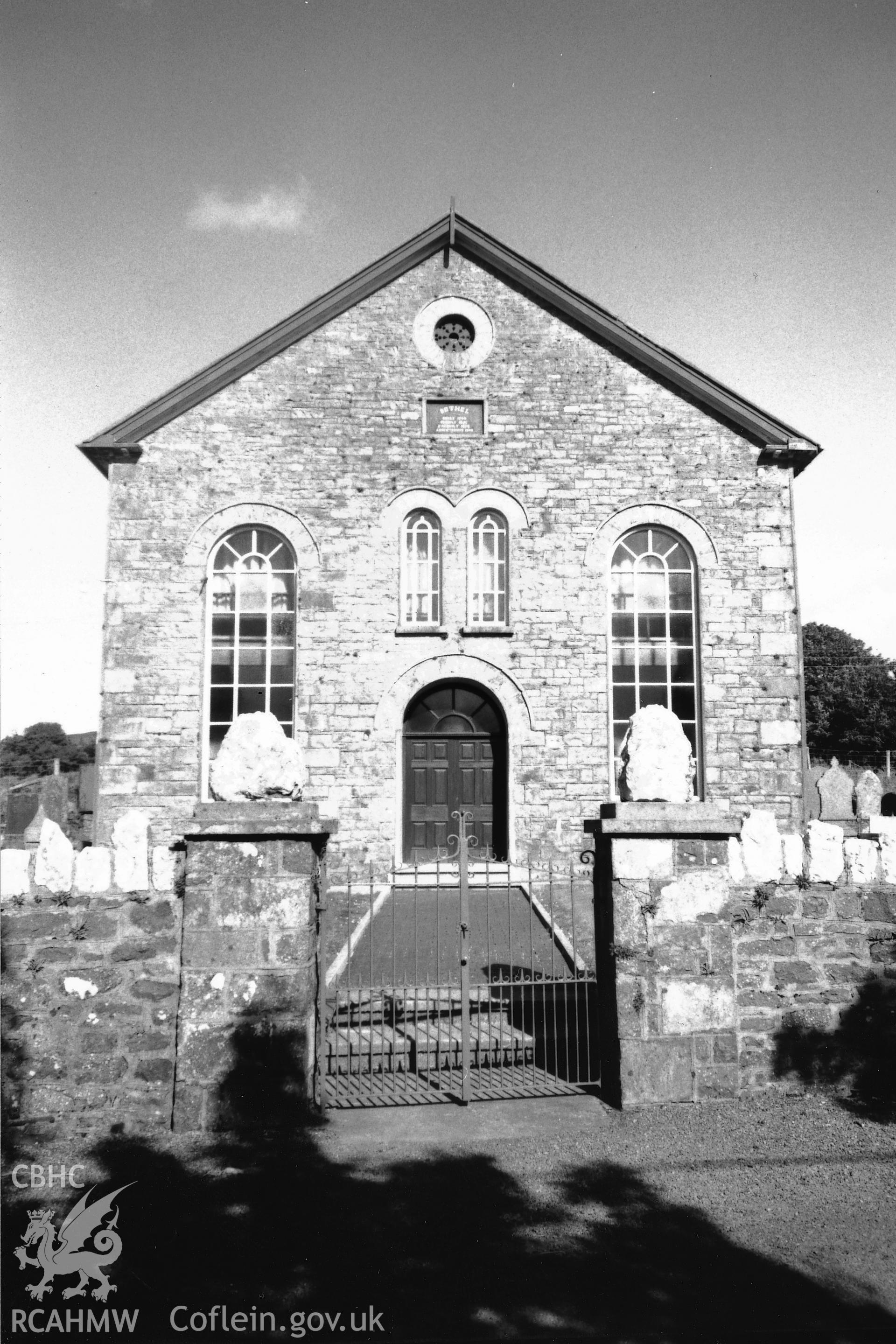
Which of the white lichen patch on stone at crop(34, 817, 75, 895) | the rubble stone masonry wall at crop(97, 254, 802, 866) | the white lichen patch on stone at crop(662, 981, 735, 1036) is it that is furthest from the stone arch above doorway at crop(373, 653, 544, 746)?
the white lichen patch on stone at crop(34, 817, 75, 895)

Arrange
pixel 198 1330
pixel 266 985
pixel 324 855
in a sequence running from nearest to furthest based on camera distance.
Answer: pixel 198 1330, pixel 266 985, pixel 324 855

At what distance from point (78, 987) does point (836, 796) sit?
14855 millimetres

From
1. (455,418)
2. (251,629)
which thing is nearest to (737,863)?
(251,629)

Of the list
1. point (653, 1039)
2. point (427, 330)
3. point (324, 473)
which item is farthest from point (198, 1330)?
point (427, 330)

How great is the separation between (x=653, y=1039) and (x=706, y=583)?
8.47 metres

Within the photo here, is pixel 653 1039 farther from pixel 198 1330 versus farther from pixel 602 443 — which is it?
pixel 602 443

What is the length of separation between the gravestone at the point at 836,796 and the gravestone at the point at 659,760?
40.3 feet

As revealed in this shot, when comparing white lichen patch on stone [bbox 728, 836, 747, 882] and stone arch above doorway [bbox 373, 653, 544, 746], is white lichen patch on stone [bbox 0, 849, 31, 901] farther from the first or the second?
stone arch above doorway [bbox 373, 653, 544, 746]

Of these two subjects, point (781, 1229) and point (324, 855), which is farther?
point (324, 855)

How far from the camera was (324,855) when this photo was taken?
6824 millimetres

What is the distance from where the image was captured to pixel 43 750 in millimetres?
43000

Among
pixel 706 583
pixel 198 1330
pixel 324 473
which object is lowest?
pixel 198 1330

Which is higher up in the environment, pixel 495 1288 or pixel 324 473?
pixel 324 473

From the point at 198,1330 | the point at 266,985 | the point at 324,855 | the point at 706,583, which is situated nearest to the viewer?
the point at 198,1330
